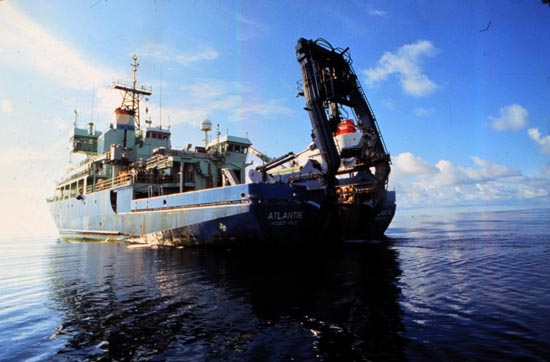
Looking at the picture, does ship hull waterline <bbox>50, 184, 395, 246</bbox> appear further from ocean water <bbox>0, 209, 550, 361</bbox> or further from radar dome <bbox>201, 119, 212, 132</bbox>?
radar dome <bbox>201, 119, 212, 132</bbox>

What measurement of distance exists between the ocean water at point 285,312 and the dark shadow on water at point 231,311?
33mm

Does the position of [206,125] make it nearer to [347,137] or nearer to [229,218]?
[347,137]

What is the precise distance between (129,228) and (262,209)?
16.5 metres

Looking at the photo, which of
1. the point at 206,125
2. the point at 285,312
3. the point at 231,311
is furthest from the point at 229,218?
the point at 206,125

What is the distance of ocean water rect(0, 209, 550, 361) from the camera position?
17.6 feet

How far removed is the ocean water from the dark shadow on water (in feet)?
0.11

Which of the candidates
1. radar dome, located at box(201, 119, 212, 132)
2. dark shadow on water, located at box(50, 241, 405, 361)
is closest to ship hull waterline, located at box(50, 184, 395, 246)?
dark shadow on water, located at box(50, 241, 405, 361)

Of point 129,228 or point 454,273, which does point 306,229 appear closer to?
point 454,273

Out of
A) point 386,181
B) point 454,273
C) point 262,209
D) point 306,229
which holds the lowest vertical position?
point 454,273

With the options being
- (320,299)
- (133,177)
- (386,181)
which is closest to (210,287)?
(320,299)

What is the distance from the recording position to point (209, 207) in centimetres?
1909

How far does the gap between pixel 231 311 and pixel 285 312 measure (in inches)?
53.6

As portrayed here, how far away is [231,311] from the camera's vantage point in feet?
24.9

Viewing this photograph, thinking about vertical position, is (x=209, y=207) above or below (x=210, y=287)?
above
